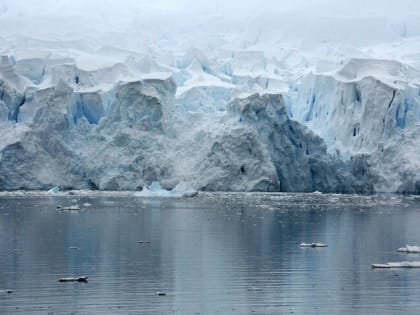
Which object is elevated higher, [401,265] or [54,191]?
[401,265]

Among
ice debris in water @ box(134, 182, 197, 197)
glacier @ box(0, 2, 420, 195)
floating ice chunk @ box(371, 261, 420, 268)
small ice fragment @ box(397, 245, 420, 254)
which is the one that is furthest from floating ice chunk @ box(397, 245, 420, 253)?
glacier @ box(0, 2, 420, 195)

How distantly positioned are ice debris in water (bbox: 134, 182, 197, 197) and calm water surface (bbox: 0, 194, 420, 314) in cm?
415

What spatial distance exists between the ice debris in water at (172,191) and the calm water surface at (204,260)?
4.15 m

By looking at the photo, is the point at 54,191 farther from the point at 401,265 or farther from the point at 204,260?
the point at 401,265

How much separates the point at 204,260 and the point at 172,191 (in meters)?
15.8

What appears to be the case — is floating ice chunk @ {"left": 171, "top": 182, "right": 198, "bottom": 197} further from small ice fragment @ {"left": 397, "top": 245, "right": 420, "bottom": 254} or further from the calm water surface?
small ice fragment @ {"left": 397, "top": 245, "right": 420, "bottom": 254}

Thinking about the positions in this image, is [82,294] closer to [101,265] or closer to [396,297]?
[101,265]

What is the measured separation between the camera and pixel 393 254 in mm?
14656

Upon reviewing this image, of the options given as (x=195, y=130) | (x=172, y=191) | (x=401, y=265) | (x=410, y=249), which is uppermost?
(x=195, y=130)

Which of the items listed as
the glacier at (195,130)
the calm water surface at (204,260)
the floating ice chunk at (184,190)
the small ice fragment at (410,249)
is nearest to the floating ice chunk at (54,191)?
the glacier at (195,130)

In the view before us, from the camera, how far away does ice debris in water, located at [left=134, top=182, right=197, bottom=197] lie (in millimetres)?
28730

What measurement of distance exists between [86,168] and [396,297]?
2034 centimetres

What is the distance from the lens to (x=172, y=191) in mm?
29219

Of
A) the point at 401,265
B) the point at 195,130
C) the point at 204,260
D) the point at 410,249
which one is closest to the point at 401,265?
the point at 401,265
